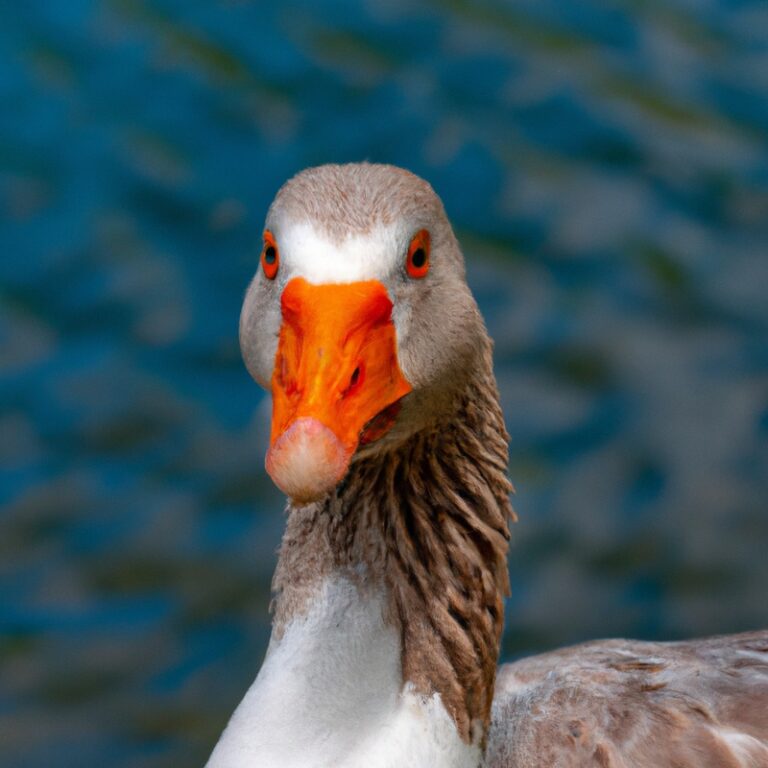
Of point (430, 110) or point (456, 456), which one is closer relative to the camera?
point (456, 456)

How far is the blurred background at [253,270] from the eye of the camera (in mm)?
4016

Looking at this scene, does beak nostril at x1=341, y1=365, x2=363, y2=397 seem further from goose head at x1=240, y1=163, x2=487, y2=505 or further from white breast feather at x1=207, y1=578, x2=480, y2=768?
white breast feather at x1=207, y1=578, x2=480, y2=768

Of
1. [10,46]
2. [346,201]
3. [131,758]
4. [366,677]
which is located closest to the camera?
[346,201]

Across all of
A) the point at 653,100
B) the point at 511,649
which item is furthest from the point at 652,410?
the point at 653,100

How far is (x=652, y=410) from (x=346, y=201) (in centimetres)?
279

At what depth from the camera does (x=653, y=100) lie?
5625mm

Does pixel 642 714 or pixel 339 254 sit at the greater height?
pixel 339 254

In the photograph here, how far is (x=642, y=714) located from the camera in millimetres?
2504

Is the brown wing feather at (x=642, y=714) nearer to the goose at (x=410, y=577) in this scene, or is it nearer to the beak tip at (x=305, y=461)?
the goose at (x=410, y=577)

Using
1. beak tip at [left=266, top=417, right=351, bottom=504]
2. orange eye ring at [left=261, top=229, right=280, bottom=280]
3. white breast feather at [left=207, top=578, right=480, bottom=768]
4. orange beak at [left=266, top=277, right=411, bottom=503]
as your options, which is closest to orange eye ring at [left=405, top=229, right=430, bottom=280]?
orange beak at [left=266, top=277, right=411, bottom=503]

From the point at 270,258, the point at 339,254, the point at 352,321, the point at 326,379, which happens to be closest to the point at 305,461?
the point at 326,379

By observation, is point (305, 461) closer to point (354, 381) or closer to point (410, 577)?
point (354, 381)

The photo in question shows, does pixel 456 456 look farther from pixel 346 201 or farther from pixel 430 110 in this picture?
pixel 430 110

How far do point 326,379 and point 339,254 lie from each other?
9.8 inches
